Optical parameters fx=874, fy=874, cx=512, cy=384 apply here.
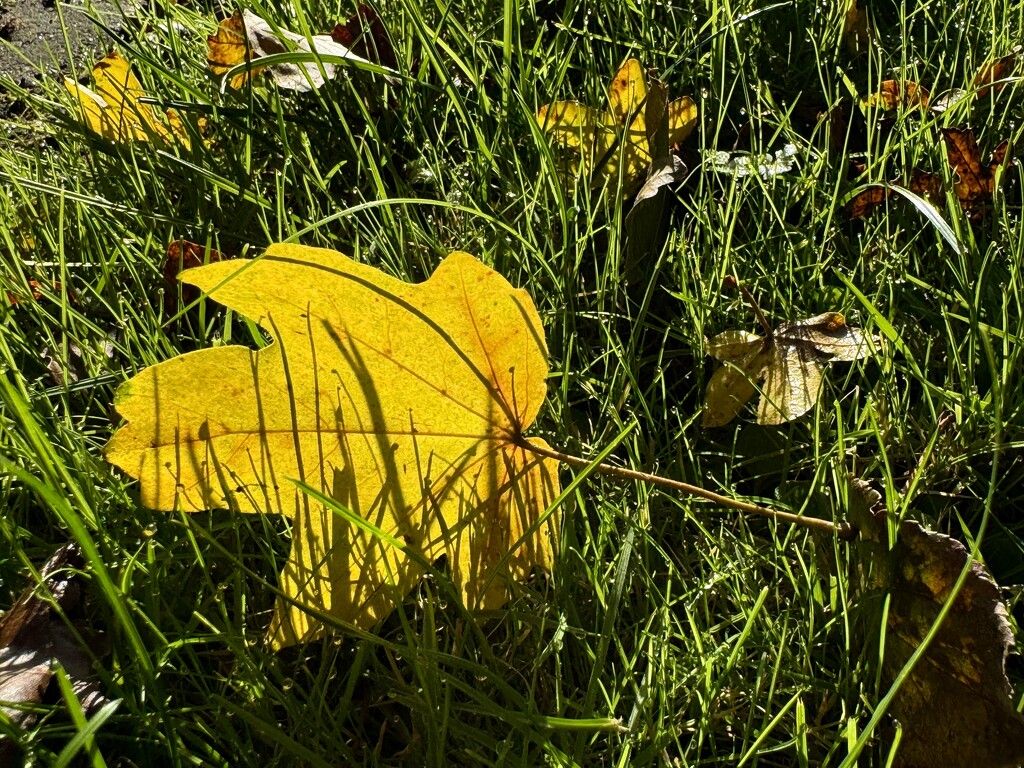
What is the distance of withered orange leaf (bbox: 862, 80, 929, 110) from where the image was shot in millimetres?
1274

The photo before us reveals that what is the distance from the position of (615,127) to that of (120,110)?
32.2 inches

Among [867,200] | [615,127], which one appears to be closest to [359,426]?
[615,127]

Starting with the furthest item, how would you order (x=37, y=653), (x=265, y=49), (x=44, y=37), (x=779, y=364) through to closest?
(x=44, y=37) → (x=265, y=49) → (x=779, y=364) → (x=37, y=653)

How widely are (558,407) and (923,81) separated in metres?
0.86

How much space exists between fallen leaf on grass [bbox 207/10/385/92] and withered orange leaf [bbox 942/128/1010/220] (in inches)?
34.3

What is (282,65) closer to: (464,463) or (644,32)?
(644,32)

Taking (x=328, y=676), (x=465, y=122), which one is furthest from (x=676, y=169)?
(x=328, y=676)

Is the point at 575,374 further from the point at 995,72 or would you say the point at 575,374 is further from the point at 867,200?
the point at 995,72

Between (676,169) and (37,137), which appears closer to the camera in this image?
(676,169)

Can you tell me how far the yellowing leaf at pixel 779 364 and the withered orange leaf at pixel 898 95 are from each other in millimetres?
399

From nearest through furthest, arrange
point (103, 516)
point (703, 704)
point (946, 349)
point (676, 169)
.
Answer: point (703, 704) < point (103, 516) < point (946, 349) < point (676, 169)

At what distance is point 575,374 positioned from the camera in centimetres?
112

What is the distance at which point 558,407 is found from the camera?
3.57ft

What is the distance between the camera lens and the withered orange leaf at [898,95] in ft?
4.18
